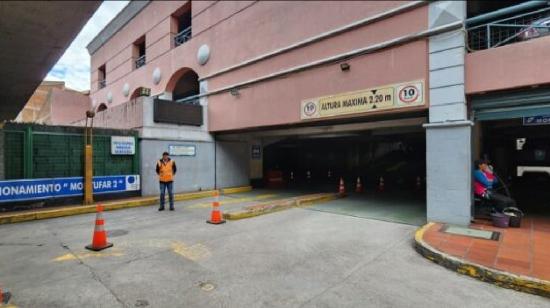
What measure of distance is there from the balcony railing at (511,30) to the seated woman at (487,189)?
115 inches

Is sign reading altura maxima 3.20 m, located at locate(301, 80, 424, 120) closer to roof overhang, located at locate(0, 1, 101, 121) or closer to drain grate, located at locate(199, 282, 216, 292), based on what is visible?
drain grate, located at locate(199, 282, 216, 292)

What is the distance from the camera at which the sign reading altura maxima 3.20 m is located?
23.4ft

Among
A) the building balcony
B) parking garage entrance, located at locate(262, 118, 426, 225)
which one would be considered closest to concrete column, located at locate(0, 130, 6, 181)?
parking garage entrance, located at locate(262, 118, 426, 225)

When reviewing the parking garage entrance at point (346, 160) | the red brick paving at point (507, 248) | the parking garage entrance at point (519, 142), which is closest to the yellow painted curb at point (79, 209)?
the parking garage entrance at point (346, 160)

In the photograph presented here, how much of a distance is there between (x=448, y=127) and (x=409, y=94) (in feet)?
3.98

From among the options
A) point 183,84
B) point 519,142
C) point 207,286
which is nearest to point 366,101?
point 207,286

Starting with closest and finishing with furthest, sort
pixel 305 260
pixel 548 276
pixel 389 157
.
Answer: pixel 548 276 < pixel 305 260 < pixel 389 157

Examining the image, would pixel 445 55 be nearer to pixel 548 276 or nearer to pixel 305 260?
pixel 548 276

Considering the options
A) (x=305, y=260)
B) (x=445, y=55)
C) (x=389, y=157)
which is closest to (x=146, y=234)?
(x=305, y=260)

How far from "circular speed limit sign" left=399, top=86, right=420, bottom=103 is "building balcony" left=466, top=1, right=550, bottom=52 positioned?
1.43 m

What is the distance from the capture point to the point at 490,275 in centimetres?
394

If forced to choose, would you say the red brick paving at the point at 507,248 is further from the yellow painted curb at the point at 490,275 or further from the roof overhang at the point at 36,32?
the roof overhang at the point at 36,32

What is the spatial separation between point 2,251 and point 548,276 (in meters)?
8.57

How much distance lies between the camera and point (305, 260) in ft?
15.6
